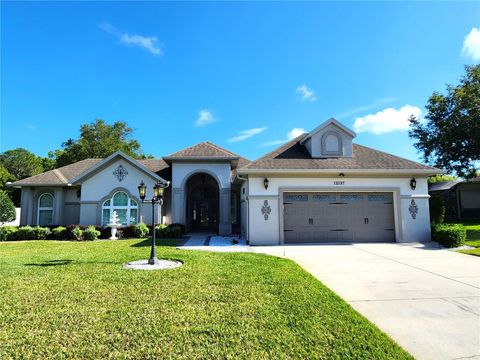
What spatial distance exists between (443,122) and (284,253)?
56.0 ft

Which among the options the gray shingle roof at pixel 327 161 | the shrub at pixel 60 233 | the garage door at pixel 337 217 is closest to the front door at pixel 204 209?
the shrub at pixel 60 233

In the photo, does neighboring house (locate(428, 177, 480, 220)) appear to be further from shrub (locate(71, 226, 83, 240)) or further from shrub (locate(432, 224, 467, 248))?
shrub (locate(71, 226, 83, 240))

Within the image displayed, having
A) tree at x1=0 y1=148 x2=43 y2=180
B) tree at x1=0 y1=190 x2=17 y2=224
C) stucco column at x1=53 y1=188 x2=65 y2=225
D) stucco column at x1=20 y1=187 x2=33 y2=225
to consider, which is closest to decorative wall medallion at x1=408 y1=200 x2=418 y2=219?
stucco column at x1=53 y1=188 x2=65 y2=225

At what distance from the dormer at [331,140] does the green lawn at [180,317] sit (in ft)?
28.1

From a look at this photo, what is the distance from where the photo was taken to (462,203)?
30.5m

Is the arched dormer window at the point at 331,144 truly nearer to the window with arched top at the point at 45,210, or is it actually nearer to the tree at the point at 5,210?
the window with arched top at the point at 45,210

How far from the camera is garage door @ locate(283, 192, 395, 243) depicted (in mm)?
13250

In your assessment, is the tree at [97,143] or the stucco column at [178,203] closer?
the stucco column at [178,203]

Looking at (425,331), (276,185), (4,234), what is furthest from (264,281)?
(4,234)

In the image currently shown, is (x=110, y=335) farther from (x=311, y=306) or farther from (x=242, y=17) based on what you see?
(x=242, y=17)

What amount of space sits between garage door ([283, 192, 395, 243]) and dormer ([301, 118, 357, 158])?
2258 millimetres

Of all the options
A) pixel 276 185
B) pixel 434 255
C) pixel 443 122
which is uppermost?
pixel 443 122

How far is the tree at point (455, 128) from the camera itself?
18.6m

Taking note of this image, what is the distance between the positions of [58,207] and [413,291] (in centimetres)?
1930
